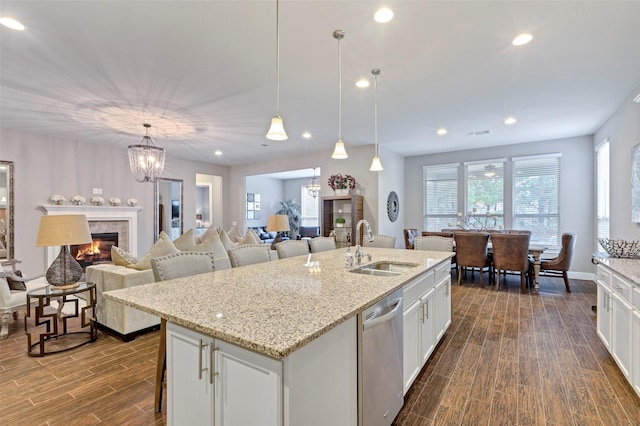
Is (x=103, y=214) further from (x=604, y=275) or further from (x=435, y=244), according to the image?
(x=604, y=275)

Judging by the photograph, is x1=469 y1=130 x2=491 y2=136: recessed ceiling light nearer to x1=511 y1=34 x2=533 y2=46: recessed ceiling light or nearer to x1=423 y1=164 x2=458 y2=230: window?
x1=423 y1=164 x2=458 y2=230: window

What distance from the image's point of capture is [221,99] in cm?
372

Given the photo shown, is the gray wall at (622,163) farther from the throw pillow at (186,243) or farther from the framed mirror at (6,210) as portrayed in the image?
the framed mirror at (6,210)

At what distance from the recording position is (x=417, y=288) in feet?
7.16

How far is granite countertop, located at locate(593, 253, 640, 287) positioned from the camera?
6.78 ft

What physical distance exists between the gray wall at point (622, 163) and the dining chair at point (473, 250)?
1.63m

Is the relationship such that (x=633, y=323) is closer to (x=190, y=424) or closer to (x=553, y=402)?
(x=553, y=402)

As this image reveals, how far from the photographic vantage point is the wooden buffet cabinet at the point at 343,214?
6141mm

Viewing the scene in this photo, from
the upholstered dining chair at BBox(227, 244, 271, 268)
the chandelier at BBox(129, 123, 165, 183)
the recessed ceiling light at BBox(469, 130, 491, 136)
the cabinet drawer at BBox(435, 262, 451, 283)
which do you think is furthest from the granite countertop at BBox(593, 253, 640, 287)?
the chandelier at BBox(129, 123, 165, 183)

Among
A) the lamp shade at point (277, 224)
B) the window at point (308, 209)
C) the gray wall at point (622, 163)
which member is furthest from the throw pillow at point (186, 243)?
the window at point (308, 209)

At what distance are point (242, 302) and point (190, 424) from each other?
1.87 ft

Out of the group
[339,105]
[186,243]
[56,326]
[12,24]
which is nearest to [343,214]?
[339,105]

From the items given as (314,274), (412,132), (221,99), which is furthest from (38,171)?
(412,132)

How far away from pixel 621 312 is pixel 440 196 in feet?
16.8
